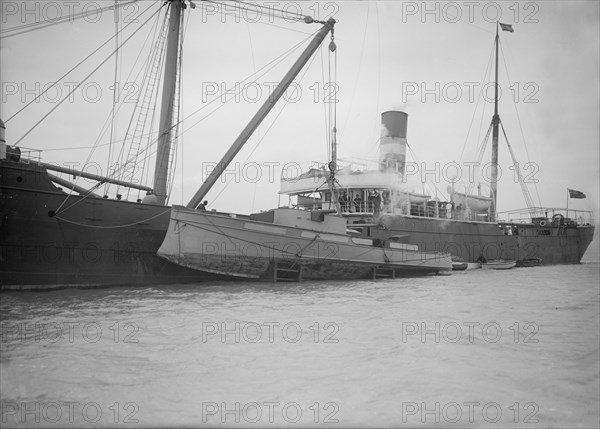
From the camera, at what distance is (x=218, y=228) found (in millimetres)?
14273

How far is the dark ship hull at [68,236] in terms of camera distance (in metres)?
11.7

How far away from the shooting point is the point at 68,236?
1248cm

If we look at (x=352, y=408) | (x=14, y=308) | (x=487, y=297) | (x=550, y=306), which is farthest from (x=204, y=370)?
(x=487, y=297)

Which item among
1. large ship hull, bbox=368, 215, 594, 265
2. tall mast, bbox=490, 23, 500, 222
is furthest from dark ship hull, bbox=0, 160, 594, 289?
tall mast, bbox=490, 23, 500, 222

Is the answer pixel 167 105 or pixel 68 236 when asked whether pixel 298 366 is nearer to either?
pixel 68 236

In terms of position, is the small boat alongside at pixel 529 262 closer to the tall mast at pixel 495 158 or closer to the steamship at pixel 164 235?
the tall mast at pixel 495 158

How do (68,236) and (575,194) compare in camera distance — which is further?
(575,194)

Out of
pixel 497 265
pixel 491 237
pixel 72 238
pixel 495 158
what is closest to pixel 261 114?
pixel 72 238

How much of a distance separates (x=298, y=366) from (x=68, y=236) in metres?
10.4

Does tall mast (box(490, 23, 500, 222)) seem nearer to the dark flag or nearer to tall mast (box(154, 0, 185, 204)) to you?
the dark flag

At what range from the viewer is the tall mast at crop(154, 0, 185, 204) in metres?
14.6

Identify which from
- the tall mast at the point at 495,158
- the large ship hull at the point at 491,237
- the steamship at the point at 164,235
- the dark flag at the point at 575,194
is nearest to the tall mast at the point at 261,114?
the steamship at the point at 164,235

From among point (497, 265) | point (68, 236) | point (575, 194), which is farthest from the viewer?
point (575, 194)

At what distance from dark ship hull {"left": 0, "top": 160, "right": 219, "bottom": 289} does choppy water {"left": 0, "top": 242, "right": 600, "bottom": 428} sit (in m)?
4.00
